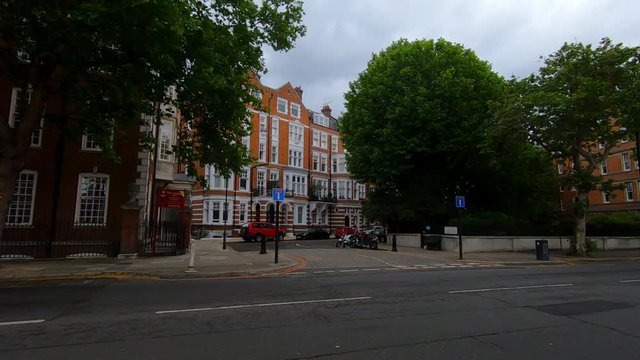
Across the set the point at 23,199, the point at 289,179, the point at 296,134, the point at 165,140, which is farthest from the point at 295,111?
the point at 23,199

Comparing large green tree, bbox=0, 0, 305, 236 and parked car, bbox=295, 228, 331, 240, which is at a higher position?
large green tree, bbox=0, 0, 305, 236

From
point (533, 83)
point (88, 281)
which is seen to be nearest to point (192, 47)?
point (88, 281)

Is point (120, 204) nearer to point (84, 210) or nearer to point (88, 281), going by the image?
point (84, 210)

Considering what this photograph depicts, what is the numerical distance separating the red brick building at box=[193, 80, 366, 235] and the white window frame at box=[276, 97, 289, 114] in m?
0.10

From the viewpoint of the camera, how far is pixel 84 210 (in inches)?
864

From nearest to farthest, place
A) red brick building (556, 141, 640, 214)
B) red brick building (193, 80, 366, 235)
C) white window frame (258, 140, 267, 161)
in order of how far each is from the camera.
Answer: red brick building (193, 80, 366, 235)
red brick building (556, 141, 640, 214)
white window frame (258, 140, 267, 161)

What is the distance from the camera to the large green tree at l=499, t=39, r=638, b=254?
24047 millimetres

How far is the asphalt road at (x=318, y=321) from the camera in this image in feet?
19.9

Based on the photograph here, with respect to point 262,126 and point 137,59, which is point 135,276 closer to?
point 137,59

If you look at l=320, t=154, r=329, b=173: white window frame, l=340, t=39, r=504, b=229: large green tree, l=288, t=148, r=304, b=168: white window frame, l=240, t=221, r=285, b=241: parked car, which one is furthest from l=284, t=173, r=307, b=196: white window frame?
l=340, t=39, r=504, b=229: large green tree

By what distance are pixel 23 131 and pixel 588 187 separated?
26.6 meters

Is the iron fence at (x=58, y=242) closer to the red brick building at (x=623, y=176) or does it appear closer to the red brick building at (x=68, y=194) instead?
the red brick building at (x=68, y=194)

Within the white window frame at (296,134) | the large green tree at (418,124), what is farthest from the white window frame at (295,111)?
the large green tree at (418,124)

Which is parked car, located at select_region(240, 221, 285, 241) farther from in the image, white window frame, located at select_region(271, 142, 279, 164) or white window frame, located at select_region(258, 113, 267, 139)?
white window frame, located at select_region(258, 113, 267, 139)
